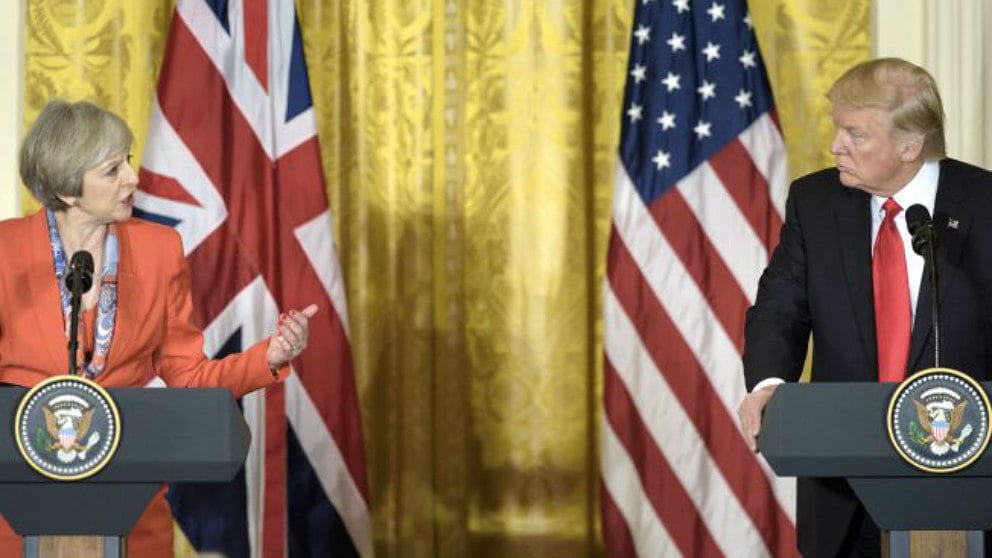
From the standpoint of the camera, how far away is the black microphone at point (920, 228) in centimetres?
280

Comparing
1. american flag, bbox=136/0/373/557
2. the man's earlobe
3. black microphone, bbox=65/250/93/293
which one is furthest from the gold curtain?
black microphone, bbox=65/250/93/293

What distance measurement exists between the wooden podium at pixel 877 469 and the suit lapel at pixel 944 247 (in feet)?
1.75

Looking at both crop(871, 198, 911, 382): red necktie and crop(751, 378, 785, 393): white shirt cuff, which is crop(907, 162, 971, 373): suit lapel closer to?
crop(871, 198, 911, 382): red necktie

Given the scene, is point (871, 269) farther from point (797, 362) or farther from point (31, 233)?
point (31, 233)

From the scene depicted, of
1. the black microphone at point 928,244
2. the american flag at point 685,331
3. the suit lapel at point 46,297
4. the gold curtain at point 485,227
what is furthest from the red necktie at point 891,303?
the gold curtain at point 485,227

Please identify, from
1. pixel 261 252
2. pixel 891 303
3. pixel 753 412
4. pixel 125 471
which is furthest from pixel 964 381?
pixel 261 252

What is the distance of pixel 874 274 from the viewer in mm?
3355

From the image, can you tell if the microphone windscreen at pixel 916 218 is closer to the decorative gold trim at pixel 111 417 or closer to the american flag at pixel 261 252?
the decorative gold trim at pixel 111 417

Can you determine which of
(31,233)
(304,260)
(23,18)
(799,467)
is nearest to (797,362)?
(799,467)

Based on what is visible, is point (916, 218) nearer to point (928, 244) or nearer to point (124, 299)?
point (928, 244)

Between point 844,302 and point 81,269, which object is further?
point 844,302

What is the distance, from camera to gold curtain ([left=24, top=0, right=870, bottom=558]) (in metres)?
5.59

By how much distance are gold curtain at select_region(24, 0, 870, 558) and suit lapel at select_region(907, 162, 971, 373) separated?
7.30 feet

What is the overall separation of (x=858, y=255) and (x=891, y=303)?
5.7 inches
